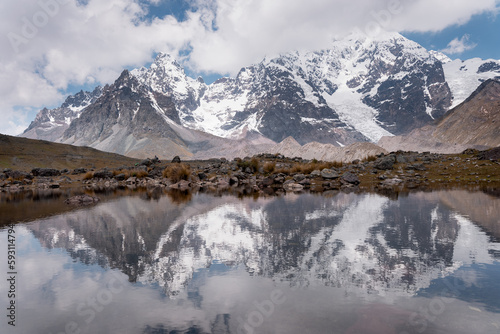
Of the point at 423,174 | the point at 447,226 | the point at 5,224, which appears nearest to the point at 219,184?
the point at 423,174

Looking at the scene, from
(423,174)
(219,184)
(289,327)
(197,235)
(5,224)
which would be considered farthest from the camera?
(219,184)

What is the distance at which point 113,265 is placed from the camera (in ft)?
39.0

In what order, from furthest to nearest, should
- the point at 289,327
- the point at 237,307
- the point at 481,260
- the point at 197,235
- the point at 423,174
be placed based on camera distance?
1. the point at 423,174
2. the point at 197,235
3. the point at 481,260
4. the point at 237,307
5. the point at 289,327

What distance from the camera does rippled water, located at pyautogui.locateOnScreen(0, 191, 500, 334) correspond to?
25.0 ft

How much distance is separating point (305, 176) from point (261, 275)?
4395cm

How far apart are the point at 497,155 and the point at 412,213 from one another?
44.3 metres

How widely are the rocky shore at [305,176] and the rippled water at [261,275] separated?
25498 mm

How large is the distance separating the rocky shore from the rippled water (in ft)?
83.7

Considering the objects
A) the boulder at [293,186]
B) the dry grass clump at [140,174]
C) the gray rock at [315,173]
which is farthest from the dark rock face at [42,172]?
the gray rock at [315,173]

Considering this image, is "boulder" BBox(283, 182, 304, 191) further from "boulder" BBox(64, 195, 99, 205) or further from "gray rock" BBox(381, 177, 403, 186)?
"boulder" BBox(64, 195, 99, 205)

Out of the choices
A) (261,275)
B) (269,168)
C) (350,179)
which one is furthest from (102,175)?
(261,275)

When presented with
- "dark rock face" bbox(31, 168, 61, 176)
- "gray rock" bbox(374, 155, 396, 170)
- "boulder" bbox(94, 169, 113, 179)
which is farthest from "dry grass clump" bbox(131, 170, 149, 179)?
"gray rock" bbox(374, 155, 396, 170)

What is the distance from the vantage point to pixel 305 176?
53656mm

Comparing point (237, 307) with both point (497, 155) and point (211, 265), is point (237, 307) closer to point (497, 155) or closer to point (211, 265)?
point (211, 265)
